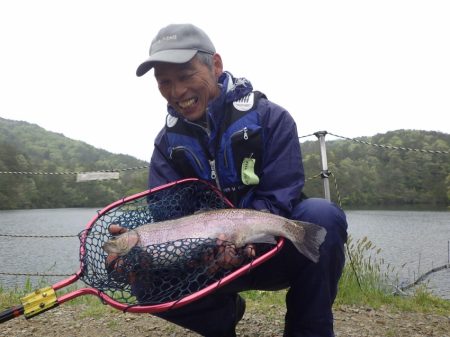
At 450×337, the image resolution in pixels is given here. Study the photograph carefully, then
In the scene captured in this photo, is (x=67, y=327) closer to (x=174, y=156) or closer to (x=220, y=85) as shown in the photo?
(x=174, y=156)

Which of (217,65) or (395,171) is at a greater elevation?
(217,65)

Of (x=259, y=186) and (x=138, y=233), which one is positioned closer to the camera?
(x=138, y=233)

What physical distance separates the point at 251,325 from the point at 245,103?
2.03m

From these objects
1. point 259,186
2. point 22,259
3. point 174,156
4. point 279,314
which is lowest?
point 22,259

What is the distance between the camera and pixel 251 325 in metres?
3.64

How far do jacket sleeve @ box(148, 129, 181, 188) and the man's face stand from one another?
34cm

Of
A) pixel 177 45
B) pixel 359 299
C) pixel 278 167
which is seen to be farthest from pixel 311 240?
pixel 359 299

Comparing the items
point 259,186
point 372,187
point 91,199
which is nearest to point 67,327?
point 259,186

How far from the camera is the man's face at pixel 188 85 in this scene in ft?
8.88

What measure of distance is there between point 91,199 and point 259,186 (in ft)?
95.5

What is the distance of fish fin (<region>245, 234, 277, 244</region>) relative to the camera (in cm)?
229

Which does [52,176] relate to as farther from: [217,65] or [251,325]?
[217,65]

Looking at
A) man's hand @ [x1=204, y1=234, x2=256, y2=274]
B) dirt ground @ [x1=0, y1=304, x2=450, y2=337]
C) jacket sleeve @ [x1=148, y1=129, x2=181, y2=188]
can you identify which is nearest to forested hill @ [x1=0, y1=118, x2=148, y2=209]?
dirt ground @ [x1=0, y1=304, x2=450, y2=337]

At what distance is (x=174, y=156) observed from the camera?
9.59 ft
